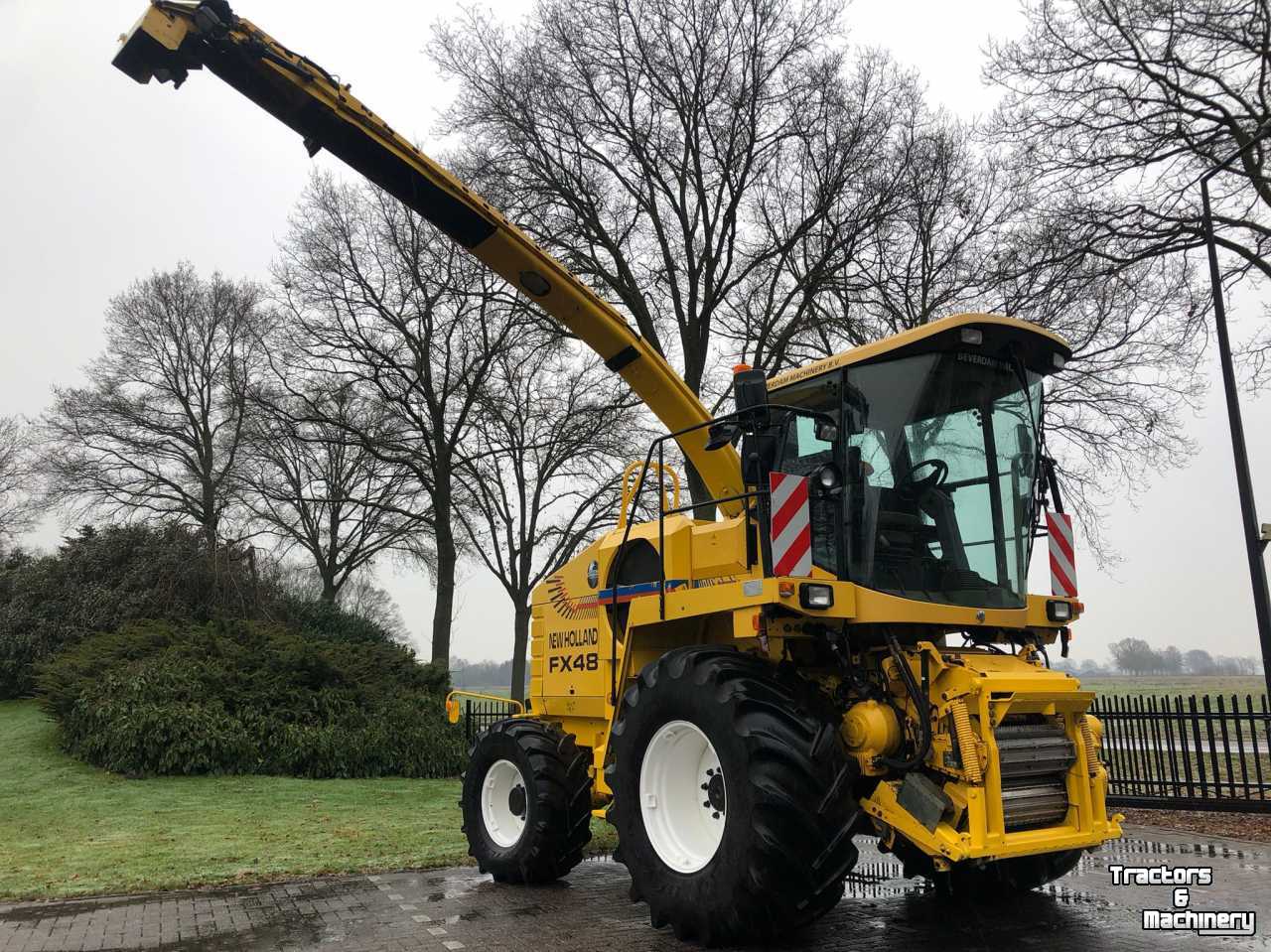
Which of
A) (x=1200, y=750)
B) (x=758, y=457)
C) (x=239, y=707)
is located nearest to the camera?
(x=758, y=457)

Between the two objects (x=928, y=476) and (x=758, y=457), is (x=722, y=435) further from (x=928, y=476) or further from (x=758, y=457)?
(x=928, y=476)

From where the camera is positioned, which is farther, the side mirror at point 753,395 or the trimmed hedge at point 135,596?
the trimmed hedge at point 135,596

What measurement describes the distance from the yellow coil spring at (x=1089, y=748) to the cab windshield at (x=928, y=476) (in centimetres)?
81

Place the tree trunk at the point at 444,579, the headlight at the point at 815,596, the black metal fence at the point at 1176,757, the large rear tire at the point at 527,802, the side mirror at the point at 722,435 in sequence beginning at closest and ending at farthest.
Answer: the headlight at the point at 815,596 < the side mirror at the point at 722,435 < the large rear tire at the point at 527,802 < the black metal fence at the point at 1176,757 < the tree trunk at the point at 444,579

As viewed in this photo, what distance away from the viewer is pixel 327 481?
33.7 meters

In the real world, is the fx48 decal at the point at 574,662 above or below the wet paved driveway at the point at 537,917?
above

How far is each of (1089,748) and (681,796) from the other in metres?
2.43

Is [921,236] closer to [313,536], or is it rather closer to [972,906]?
[972,906]

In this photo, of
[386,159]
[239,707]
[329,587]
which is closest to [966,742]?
[386,159]

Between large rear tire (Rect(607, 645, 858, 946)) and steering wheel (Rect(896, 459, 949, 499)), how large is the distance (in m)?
1.35

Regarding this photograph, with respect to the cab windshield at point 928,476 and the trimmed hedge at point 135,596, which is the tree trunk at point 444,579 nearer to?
the trimmed hedge at point 135,596

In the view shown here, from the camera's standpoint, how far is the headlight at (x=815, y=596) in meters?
5.42

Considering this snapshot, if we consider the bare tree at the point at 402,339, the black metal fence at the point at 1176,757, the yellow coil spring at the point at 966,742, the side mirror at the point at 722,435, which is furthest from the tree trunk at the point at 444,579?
the yellow coil spring at the point at 966,742

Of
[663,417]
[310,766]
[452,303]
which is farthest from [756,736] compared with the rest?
[452,303]
